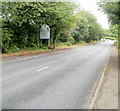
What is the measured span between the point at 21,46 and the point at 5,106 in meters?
20.8

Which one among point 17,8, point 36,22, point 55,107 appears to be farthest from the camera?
point 36,22

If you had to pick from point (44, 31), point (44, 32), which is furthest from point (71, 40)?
point (44, 31)

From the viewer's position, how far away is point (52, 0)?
2348 centimetres

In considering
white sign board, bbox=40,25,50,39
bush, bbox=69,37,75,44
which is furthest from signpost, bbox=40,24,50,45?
bush, bbox=69,37,75,44

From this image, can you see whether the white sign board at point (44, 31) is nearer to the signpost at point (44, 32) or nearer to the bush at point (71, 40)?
the signpost at point (44, 32)

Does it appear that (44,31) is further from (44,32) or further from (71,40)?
(71,40)

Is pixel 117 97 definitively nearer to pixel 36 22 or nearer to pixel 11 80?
pixel 11 80

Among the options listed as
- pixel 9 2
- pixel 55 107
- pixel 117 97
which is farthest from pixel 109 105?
pixel 9 2

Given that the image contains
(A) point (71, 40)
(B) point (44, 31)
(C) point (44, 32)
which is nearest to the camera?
(B) point (44, 31)

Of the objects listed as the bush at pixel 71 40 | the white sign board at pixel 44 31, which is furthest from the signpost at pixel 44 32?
the bush at pixel 71 40

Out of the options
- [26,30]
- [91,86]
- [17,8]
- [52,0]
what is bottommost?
[91,86]

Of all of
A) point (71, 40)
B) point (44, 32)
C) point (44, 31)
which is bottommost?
point (71, 40)

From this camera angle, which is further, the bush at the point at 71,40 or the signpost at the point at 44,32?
the bush at the point at 71,40

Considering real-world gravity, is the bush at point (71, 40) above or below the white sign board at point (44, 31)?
below
